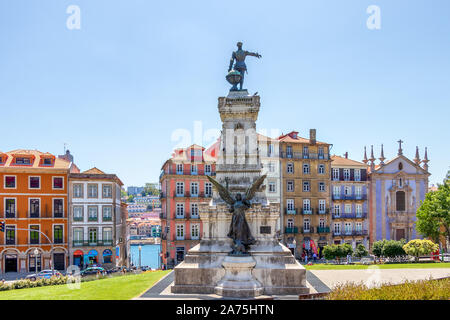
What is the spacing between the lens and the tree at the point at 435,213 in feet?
132

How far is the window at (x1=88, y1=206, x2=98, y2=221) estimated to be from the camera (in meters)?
44.4

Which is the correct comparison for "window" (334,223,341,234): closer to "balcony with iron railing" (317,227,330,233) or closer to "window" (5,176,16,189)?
"balcony with iron railing" (317,227,330,233)

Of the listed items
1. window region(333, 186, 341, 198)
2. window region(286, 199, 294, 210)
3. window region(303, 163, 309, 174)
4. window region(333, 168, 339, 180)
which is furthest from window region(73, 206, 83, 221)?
window region(333, 168, 339, 180)

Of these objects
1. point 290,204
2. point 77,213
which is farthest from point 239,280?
point 290,204

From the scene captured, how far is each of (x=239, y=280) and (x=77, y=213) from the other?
3138 centimetres

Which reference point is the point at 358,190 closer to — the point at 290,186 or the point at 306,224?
the point at 306,224

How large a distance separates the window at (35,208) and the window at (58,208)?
1.48 meters

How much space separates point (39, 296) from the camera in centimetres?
1866

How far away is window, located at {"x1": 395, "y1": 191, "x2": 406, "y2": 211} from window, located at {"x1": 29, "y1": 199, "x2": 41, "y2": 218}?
40992mm

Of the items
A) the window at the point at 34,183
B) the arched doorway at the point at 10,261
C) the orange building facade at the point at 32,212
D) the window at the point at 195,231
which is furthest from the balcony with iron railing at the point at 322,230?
the arched doorway at the point at 10,261

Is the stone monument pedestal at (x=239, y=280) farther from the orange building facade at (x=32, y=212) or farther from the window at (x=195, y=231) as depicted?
the window at (x=195, y=231)
